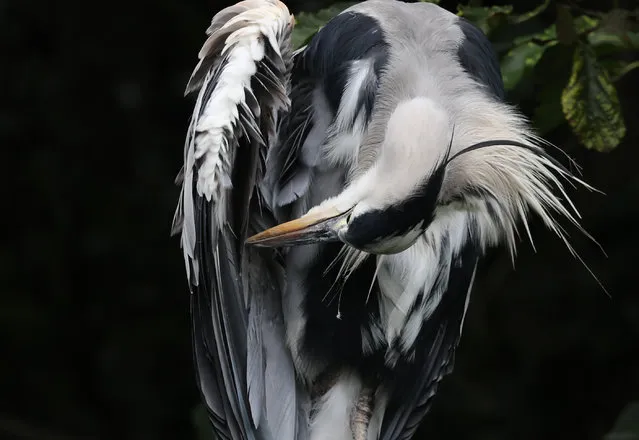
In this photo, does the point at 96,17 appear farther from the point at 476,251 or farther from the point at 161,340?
the point at 476,251

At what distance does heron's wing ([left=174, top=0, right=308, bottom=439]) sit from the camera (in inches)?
82.4

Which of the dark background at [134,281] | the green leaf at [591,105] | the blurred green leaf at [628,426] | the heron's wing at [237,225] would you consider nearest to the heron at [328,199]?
the heron's wing at [237,225]

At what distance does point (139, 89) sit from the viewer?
167 inches

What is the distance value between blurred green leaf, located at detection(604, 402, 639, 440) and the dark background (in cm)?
133

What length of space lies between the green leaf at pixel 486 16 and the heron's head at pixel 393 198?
594mm

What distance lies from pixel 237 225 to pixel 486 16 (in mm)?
786

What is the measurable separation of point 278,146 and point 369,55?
0.93 feet

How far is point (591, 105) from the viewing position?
8.08ft

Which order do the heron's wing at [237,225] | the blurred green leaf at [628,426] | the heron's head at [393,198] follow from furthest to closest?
the blurred green leaf at [628,426]
the heron's wing at [237,225]
the heron's head at [393,198]

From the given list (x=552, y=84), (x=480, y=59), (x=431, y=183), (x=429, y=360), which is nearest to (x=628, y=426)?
(x=429, y=360)

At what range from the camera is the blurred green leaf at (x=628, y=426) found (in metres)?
2.62

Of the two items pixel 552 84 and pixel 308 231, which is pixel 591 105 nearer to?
pixel 552 84

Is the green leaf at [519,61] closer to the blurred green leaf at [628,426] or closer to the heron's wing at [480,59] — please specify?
the heron's wing at [480,59]

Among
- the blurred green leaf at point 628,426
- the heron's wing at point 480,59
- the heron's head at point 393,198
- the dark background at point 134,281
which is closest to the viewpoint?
the heron's head at point 393,198
